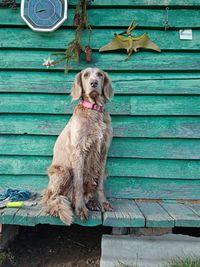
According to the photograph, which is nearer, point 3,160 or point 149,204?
point 149,204

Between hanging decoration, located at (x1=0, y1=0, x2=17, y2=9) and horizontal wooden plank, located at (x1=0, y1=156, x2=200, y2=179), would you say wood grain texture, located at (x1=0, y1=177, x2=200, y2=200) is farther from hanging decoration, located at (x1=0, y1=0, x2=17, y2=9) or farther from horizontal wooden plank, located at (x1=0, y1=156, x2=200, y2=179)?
hanging decoration, located at (x1=0, y1=0, x2=17, y2=9)

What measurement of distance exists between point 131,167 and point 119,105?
2.39ft

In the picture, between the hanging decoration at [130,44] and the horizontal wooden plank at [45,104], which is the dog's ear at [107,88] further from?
the hanging decoration at [130,44]

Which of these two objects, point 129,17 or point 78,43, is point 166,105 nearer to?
point 129,17

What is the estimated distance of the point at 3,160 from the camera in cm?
356

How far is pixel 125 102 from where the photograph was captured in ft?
11.6

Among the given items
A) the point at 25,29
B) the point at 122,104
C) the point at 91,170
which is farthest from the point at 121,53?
the point at 91,170

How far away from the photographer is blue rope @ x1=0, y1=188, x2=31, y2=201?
324 centimetres

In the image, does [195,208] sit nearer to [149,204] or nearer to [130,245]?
[149,204]

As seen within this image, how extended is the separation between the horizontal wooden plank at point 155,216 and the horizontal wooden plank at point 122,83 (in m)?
1.28

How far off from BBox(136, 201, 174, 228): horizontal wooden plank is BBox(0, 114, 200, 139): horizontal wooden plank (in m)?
0.81

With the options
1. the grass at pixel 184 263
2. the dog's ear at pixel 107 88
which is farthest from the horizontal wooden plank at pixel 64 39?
the grass at pixel 184 263

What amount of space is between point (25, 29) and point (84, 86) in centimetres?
111

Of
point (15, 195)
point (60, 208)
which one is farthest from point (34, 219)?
point (15, 195)
